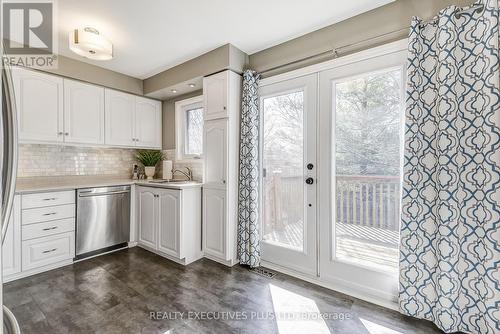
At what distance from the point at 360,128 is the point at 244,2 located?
1455mm

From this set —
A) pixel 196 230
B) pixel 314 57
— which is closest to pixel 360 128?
pixel 314 57

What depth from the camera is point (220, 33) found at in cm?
248

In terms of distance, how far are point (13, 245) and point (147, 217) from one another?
50.9 inches

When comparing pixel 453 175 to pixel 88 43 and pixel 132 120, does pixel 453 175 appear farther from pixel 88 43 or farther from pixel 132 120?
pixel 132 120

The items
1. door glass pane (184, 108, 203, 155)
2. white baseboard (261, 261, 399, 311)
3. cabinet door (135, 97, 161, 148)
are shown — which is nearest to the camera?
white baseboard (261, 261, 399, 311)

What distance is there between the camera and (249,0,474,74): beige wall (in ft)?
6.25

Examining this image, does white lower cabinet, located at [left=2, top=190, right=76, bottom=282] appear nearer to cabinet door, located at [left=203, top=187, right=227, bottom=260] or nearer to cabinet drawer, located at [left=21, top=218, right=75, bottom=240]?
cabinet drawer, located at [left=21, top=218, right=75, bottom=240]

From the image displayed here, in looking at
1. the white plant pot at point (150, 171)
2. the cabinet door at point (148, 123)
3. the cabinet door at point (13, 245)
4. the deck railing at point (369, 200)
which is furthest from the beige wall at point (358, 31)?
the cabinet door at point (13, 245)

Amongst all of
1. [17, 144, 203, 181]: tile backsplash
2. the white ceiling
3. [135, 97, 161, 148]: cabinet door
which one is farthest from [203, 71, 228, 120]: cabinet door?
[135, 97, 161, 148]: cabinet door

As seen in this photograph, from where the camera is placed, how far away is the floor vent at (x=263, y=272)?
8.41ft

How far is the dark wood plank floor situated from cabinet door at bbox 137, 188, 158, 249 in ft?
1.57

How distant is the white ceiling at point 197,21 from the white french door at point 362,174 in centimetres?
52

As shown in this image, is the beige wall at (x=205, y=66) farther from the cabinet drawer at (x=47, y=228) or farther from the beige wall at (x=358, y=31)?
the cabinet drawer at (x=47, y=228)

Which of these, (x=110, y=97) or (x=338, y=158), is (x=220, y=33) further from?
(x=110, y=97)
